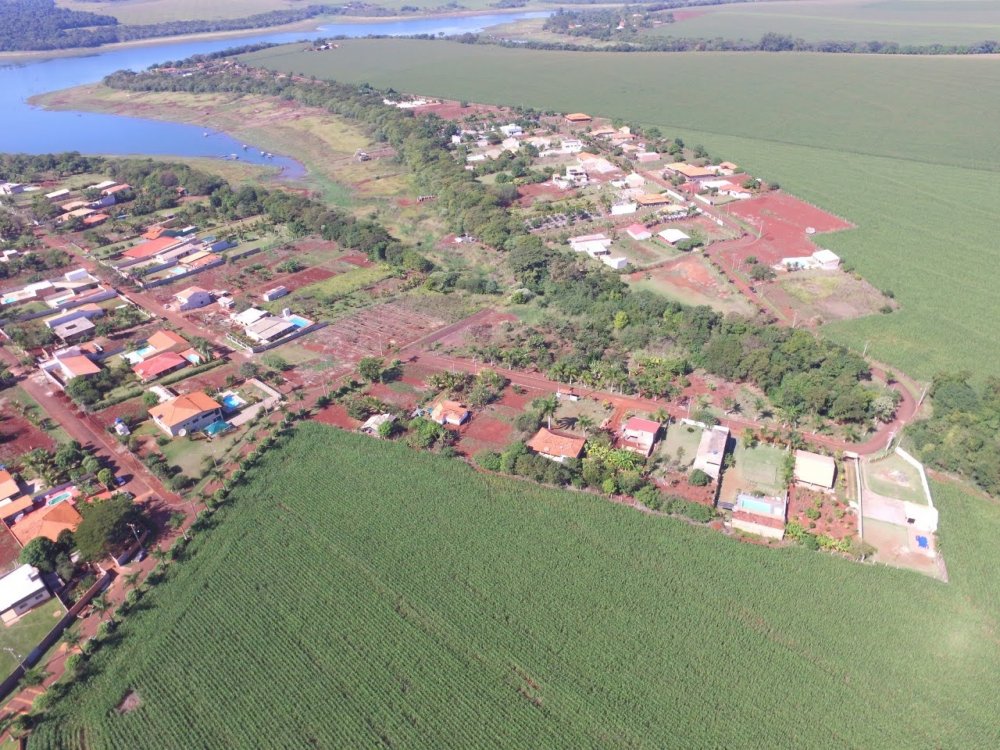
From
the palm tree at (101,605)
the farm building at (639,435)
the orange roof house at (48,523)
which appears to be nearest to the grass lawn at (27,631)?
the palm tree at (101,605)

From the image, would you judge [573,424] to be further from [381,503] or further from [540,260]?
[540,260]

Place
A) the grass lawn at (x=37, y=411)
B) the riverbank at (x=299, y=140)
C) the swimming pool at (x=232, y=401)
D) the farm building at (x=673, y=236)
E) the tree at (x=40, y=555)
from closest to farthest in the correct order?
the tree at (x=40, y=555) → the grass lawn at (x=37, y=411) → the swimming pool at (x=232, y=401) → the farm building at (x=673, y=236) → the riverbank at (x=299, y=140)

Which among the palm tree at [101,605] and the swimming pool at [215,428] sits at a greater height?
the palm tree at [101,605]

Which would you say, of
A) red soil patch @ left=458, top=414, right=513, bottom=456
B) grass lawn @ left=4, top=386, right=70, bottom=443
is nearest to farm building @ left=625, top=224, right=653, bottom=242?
red soil patch @ left=458, top=414, right=513, bottom=456

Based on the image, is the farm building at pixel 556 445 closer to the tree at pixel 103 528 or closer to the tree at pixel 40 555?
the tree at pixel 103 528

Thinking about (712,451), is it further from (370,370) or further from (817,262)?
(817,262)

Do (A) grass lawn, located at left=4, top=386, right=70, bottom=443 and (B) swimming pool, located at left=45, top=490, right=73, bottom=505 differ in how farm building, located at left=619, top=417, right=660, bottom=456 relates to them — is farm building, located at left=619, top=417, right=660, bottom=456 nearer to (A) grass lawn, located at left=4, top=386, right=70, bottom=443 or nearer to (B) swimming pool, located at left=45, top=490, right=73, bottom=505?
(B) swimming pool, located at left=45, top=490, right=73, bottom=505

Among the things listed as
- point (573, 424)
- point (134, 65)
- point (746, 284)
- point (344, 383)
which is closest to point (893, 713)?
point (573, 424)
